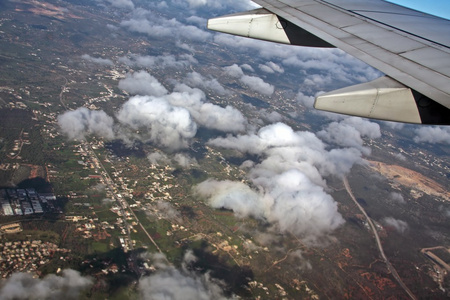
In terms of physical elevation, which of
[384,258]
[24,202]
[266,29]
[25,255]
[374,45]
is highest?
[266,29]

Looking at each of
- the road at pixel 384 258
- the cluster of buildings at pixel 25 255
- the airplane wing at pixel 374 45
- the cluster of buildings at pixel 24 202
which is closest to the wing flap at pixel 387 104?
the airplane wing at pixel 374 45

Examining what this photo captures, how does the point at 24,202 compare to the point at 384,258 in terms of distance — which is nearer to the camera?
the point at 24,202

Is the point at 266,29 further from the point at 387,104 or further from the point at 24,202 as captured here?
the point at 24,202

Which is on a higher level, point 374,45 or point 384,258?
point 374,45

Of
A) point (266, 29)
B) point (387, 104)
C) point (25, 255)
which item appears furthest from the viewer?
point (25, 255)

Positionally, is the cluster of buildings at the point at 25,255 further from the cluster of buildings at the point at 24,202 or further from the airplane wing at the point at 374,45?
the airplane wing at the point at 374,45

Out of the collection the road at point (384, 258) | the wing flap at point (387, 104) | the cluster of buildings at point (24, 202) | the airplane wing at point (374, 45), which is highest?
the airplane wing at point (374, 45)

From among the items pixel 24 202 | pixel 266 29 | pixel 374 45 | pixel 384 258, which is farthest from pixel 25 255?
pixel 384 258
